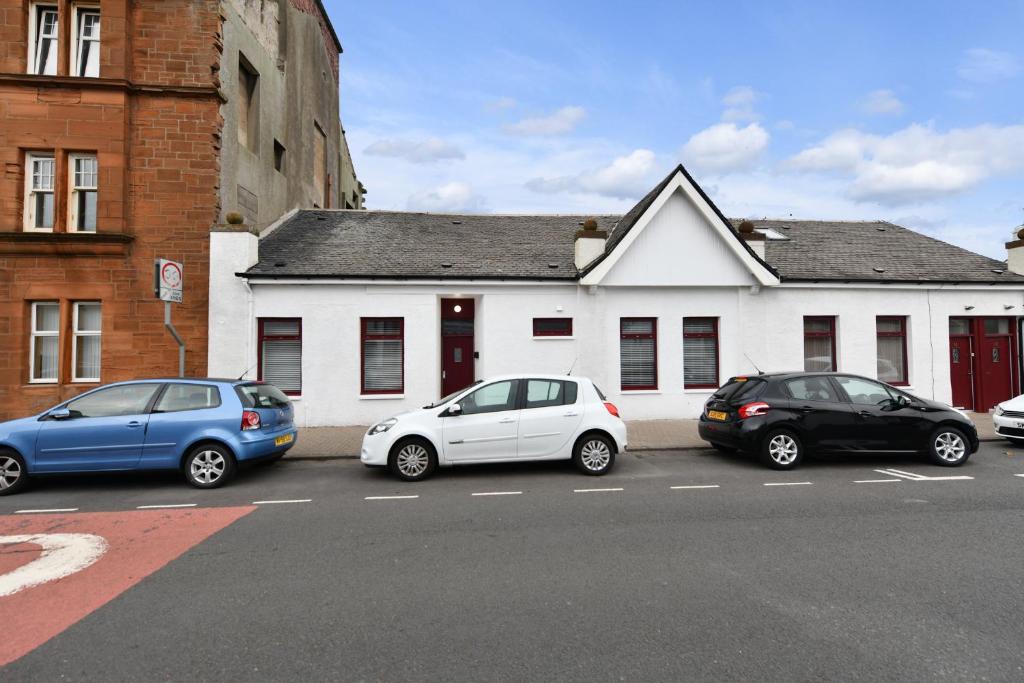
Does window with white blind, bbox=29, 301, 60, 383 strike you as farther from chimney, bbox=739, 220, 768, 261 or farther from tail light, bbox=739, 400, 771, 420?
chimney, bbox=739, 220, 768, 261

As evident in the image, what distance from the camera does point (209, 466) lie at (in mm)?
8109

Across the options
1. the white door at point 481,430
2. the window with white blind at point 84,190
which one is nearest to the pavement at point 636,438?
the white door at point 481,430

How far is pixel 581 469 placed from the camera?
8.71 metres

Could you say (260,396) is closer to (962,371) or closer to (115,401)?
(115,401)

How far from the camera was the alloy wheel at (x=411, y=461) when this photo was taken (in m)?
8.33

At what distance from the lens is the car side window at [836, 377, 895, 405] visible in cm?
930

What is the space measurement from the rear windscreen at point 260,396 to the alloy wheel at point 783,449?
800cm

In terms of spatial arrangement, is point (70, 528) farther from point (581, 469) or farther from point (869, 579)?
point (869, 579)

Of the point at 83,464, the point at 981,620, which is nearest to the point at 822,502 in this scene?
the point at 981,620

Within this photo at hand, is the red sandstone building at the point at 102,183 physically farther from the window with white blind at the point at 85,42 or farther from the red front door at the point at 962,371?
the red front door at the point at 962,371

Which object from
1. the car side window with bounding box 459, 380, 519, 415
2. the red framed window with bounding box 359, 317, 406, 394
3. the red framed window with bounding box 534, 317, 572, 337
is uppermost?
the red framed window with bounding box 534, 317, 572, 337

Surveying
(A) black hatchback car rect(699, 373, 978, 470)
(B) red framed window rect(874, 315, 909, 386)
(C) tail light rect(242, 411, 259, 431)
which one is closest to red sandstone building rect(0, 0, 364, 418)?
(C) tail light rect(242, 411, 259, 431)

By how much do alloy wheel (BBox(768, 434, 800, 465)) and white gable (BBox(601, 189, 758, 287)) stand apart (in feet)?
20.0

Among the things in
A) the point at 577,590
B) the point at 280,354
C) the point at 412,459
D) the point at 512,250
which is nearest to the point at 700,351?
the point at 512,250
